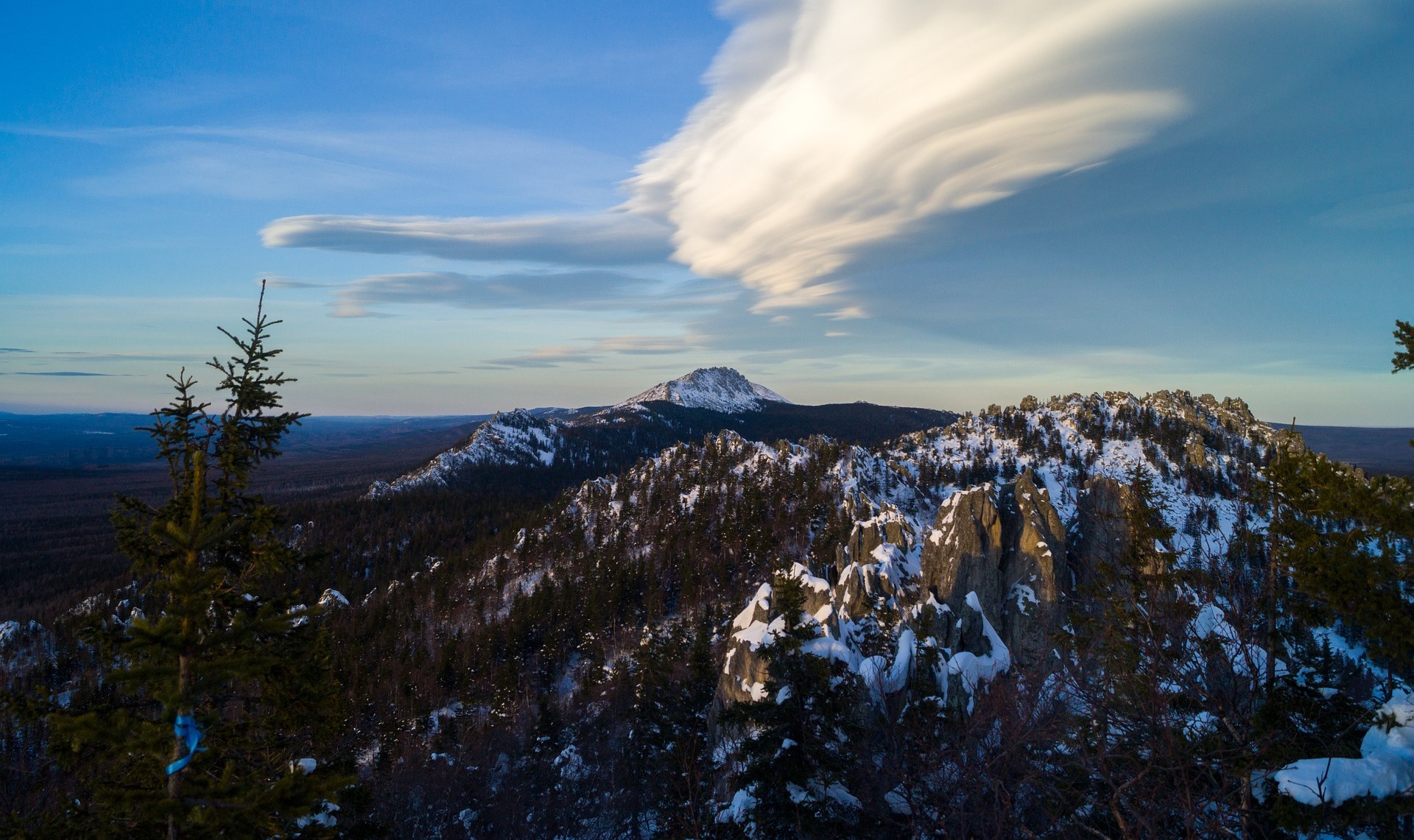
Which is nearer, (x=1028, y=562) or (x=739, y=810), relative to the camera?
(x=739, y=810)

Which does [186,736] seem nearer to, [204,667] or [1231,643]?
[204,667]

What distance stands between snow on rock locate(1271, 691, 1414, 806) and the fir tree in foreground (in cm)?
1166

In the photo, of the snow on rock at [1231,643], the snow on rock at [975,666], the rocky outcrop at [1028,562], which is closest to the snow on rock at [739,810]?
the snow on rock at [975,666]

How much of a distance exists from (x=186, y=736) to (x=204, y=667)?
0.87 meters

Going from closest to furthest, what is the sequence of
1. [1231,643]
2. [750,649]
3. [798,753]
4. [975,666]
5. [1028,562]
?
[1231,643] < [798,753] < [975,666] < [750,649] < [1028,562]

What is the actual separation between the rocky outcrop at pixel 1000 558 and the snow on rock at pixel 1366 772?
4277cm

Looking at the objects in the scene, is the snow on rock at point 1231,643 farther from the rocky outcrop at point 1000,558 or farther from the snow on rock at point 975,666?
the rocky outcrop at point 1000,558

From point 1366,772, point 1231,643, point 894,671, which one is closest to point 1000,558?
point 894,671

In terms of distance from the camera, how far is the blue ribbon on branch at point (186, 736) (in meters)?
6.52

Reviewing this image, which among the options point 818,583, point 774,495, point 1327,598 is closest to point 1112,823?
point 1327,598

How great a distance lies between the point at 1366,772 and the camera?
280 inches

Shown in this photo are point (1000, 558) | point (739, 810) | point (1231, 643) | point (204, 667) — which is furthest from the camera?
point (1000, 558)

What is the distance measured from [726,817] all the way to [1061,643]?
9.51 metres

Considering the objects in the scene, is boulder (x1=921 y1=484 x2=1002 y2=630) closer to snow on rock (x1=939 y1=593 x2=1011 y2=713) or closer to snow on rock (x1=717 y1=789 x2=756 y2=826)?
snow on rock (x1=939 y1=593 x2=1011 y2=713)
